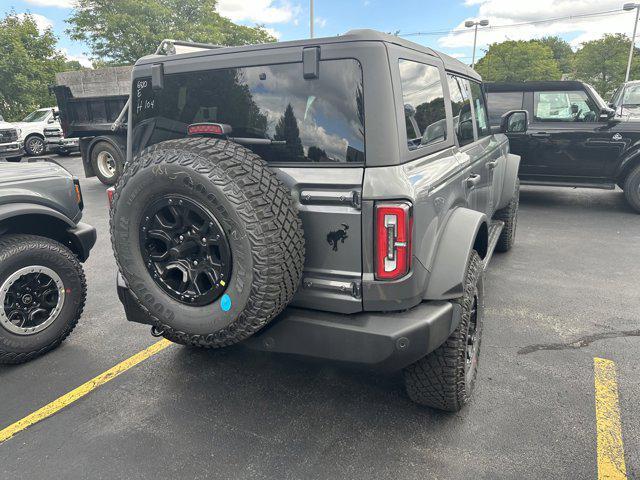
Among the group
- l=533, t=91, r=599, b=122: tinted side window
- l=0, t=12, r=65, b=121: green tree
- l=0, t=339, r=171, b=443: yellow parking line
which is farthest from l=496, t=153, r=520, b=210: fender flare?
l=0, t=12, r=65, b=121: green tree

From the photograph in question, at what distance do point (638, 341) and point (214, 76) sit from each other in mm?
3450

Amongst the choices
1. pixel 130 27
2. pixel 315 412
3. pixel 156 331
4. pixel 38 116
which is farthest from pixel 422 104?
pixel 130 27

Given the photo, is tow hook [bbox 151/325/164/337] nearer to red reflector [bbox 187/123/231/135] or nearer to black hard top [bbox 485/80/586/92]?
red reflector [bbox 187/123/231/135]

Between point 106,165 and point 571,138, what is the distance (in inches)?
374

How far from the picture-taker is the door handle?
2830mm

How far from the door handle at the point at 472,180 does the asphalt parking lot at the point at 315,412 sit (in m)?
1.21

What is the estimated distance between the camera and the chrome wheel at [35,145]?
1555 cm

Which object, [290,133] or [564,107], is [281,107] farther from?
[564,107]

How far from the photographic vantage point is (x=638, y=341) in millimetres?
3258

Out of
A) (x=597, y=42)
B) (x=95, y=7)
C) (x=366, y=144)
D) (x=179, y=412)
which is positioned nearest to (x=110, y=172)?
(x=179, y=412)

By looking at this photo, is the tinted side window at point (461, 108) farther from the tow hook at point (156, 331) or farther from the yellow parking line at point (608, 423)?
the tow hook at point (156, 331)

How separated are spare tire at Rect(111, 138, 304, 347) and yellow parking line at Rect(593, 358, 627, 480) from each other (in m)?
1.72

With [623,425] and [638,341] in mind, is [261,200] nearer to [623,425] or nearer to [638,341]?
[623,425]

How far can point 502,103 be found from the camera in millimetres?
7422
